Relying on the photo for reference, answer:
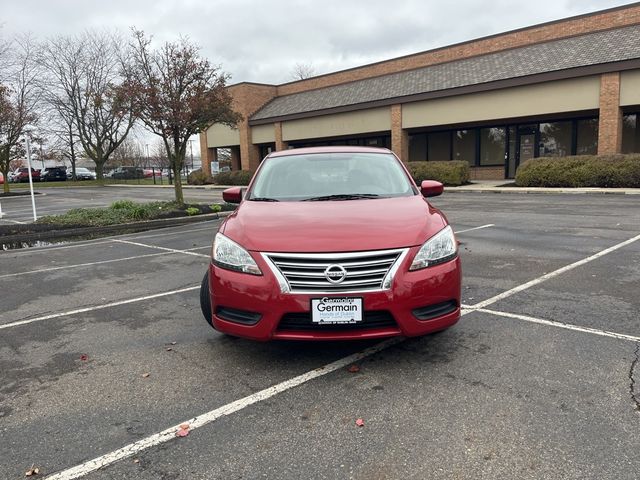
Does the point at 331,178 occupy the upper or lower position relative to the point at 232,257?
upper

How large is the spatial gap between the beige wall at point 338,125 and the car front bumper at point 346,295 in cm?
2564

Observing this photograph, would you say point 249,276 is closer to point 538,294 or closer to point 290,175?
point 290,175

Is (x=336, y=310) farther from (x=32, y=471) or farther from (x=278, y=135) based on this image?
(x=278, y=135)

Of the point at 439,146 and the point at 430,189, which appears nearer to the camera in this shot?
the point at 430,189

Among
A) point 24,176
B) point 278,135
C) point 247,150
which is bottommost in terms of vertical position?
point 24,176

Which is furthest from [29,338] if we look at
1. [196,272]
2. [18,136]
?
[18,136]

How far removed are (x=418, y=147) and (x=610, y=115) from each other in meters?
11.3

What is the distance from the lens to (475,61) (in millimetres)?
26812

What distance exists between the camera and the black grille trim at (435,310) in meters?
3.37

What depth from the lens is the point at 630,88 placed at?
19594 millimetres

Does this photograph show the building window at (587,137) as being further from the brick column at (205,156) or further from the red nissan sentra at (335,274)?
the brick column at (205,156)

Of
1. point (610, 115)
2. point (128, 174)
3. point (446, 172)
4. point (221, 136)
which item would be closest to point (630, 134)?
point (610, 115)

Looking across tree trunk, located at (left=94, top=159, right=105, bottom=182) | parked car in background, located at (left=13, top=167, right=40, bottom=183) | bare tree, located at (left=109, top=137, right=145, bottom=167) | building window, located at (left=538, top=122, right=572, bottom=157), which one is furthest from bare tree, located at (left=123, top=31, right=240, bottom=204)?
bare tree, located at (left=109, top=137, right=145, bottom=167)

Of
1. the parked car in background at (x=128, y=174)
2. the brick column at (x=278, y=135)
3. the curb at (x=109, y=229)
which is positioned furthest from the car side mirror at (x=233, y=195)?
the parked car in background at (x=128, y=174)
